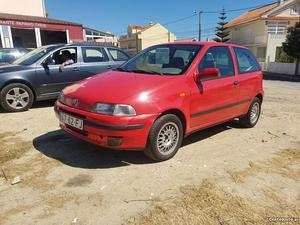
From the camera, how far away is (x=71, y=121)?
12.4 feet

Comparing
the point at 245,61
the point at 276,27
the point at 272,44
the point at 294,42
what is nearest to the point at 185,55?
the point at 245,61

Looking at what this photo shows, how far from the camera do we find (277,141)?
16.4 ft

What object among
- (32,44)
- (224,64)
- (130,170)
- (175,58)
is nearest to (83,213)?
(130,170)

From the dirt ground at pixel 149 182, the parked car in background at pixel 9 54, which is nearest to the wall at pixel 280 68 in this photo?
the dirt ground at pixel 149 182

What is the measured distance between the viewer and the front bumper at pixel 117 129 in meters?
3.35

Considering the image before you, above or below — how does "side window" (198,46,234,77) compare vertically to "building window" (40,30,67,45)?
below

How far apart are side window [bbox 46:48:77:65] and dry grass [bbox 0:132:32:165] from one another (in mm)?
2678

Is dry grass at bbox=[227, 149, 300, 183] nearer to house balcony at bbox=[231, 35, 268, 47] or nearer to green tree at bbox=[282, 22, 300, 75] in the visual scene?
green tree at bbox=[282, 22, 300, 75]

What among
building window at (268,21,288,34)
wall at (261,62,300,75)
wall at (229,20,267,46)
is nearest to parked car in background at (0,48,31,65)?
wall at (261,62,300,75)

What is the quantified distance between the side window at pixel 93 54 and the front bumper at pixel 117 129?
4.49 meters

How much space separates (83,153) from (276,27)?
37553 mm

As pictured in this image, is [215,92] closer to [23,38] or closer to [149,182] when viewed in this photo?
[149,182]

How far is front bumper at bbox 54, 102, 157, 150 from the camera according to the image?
3354 millimetres

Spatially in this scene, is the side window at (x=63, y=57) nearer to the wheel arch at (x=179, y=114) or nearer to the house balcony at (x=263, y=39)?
the wheel arch at (x=179, y=114)
